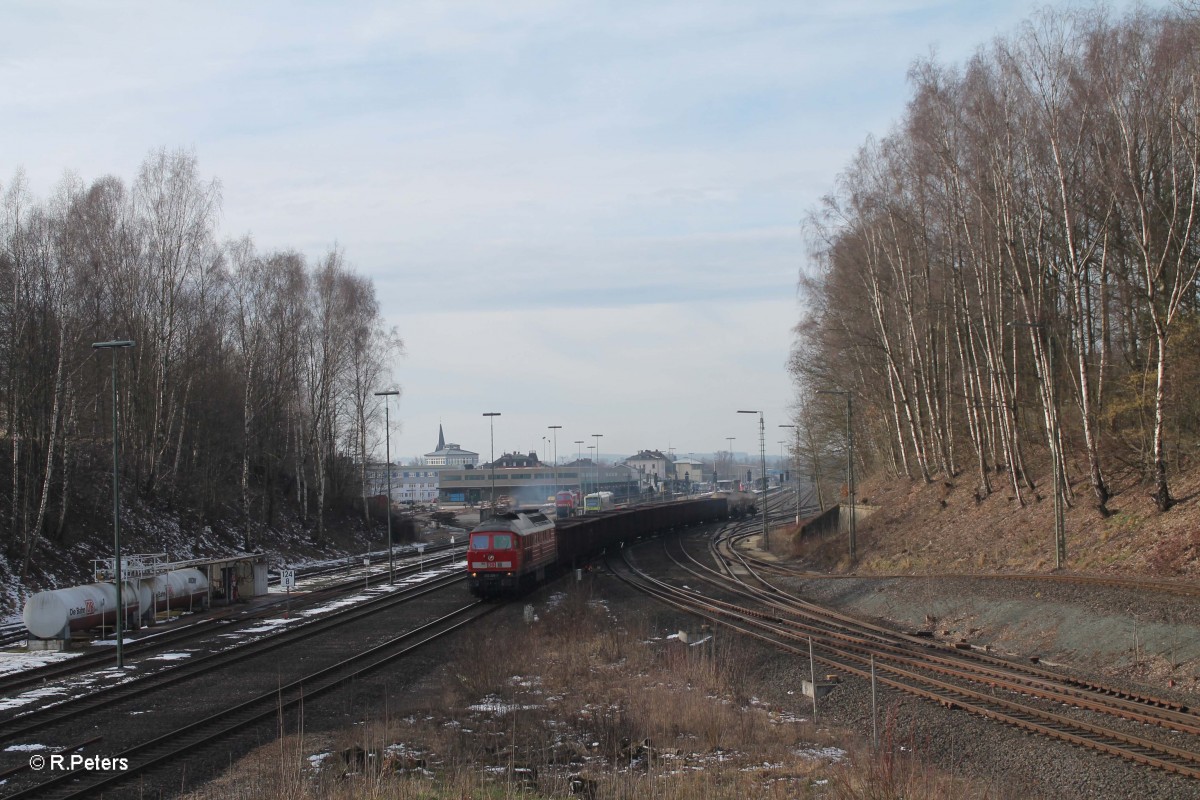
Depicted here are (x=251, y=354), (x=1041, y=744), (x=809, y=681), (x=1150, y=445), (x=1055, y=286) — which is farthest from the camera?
(x=251, y=354)

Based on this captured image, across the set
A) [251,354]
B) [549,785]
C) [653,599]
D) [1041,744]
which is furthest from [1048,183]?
[251,354]

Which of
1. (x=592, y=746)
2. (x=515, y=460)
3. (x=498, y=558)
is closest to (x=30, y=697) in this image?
(x=592, y=746)

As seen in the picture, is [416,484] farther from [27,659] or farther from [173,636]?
[27,659]

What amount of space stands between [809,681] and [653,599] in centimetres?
1446

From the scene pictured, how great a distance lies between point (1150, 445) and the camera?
1054 inches

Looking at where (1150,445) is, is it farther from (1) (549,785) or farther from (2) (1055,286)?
(1) (549,785)

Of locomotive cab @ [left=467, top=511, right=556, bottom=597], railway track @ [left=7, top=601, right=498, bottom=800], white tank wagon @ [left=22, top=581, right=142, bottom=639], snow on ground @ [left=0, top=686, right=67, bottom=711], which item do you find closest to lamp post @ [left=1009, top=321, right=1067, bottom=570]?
railway track @ [left=7, top=601, right=498, bottom=800]

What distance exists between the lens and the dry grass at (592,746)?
995 centimetres

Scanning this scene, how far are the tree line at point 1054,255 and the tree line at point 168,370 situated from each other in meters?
28.8

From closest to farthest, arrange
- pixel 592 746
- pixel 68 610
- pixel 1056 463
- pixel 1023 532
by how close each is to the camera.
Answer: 1. pixel 592 746
2. pixel 68 610
3. pixel 1056 463
4. pixel 1023 532

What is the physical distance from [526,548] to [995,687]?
20.4m

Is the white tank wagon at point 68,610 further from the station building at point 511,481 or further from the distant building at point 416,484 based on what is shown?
the distant building at point 416,484

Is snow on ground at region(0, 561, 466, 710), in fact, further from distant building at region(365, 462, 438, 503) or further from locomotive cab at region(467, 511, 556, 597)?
distant building at region(365, 462, 438, 503)

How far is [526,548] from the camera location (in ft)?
111
